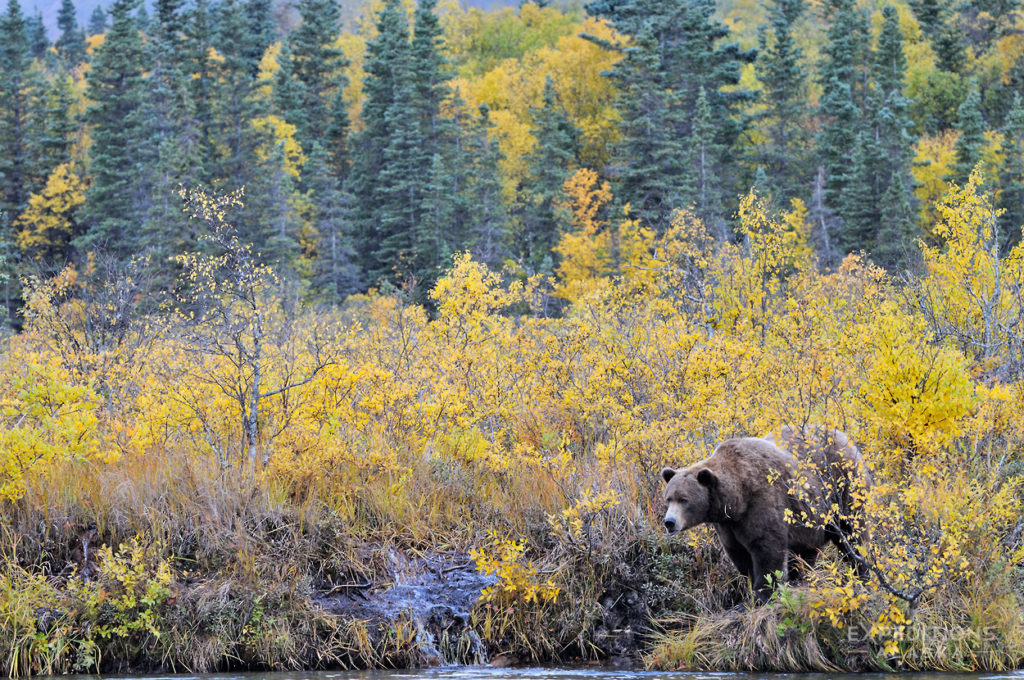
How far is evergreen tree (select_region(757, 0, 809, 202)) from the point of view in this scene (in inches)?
2494

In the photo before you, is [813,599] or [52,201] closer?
[813,599]

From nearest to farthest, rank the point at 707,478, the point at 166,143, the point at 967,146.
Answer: the point at 707,478 < the point at 967,146 < the point at 166,143

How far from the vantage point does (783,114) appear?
63.8m

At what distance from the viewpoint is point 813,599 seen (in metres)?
9.84

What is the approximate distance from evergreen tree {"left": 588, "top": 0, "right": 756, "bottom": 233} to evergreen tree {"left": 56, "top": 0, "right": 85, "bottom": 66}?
193 feet

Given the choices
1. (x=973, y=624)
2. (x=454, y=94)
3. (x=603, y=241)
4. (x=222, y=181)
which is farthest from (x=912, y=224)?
(x=973, y=624)

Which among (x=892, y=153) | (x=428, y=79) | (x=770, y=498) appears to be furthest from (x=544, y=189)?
(x=770, y=498)

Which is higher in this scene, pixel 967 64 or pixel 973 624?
pixel 967 64

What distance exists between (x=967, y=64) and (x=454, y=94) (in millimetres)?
33187

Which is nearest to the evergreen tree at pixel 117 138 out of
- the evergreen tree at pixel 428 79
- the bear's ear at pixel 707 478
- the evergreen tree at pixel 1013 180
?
the evergreen tree at pixel 428 79

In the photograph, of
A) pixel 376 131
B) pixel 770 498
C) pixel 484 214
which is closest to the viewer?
pixel 770 498

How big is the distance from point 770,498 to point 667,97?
51.1 metres

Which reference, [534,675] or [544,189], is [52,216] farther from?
[534,675]

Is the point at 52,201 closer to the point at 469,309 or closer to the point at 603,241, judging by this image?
the point at 603,241
